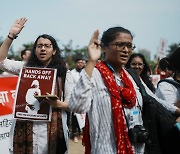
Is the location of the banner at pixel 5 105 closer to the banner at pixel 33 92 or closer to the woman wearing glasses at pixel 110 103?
the banner at pixel 33 92

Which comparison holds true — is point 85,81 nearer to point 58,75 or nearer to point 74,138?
point 58,75

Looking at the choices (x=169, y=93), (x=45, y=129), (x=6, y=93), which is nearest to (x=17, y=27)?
(x=45, y=129)

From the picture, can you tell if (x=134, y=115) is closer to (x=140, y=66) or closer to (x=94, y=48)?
(x=94, y=48)

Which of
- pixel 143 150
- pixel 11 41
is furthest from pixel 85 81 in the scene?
pixel 11 41

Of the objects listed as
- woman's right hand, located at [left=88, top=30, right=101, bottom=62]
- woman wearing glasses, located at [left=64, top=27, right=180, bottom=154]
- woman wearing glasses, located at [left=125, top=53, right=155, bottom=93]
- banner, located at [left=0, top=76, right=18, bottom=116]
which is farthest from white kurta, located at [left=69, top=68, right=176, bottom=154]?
woman wearing glasses, located at [left=125, top=53, right=155, bottom=93]

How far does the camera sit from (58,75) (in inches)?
131

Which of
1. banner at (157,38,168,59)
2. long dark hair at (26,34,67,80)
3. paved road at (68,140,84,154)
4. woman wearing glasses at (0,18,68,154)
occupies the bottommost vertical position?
paved road at (68,140,84,154)

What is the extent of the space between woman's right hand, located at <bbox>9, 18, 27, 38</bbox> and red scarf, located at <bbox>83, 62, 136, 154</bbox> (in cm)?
131

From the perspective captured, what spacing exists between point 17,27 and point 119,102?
5.35ft

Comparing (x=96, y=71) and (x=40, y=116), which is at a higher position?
(x=96, y=71)

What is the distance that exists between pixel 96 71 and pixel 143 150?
2.20ft

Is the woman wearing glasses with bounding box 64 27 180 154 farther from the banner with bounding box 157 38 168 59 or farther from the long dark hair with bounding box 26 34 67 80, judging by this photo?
the banner with bounding box 157 38 168 59

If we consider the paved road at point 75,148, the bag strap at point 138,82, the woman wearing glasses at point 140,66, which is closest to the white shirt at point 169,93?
the bag strap at point 138,82

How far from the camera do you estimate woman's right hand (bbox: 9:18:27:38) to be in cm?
350
